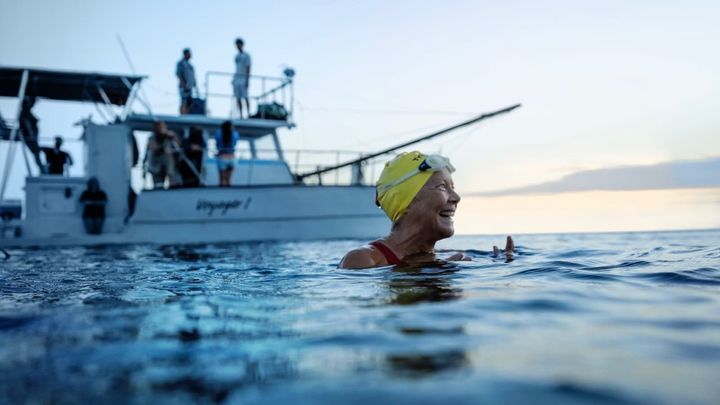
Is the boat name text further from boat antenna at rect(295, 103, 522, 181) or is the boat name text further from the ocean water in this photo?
the ocean water

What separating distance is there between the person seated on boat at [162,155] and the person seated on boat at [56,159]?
1.95 meters

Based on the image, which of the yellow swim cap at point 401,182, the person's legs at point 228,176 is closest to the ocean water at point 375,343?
the yellow swim cap at point 401,182

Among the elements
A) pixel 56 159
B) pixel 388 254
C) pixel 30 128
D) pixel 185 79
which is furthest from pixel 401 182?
pixel 30 128

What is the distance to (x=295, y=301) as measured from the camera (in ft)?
8.52

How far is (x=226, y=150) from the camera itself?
12250mm

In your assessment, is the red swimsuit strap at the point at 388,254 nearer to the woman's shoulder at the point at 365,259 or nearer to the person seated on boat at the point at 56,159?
the woman's shoulder at the point at 365,259

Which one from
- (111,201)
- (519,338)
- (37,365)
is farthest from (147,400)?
(111,201)

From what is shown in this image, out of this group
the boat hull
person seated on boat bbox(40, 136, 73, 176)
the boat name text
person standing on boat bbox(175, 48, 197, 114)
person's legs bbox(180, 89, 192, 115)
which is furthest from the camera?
person's legs bbox(180, 89, 192, 115)

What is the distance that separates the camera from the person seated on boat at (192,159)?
1230 cm

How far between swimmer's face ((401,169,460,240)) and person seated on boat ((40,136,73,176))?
1157cm

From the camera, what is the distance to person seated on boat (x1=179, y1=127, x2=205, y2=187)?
12.3 metres

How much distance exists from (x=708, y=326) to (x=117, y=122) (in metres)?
13.4

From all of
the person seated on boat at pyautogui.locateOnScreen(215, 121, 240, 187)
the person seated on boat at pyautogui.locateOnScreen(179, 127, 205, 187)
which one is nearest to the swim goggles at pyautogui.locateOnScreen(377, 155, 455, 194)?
the person seated on boat at pyautogui.locateOnScreen(215, 121, 240, 187)

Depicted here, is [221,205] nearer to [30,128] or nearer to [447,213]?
[30,128]
